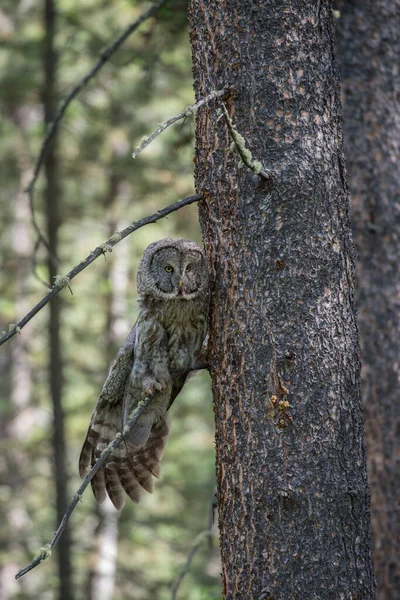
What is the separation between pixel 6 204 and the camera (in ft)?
43.1

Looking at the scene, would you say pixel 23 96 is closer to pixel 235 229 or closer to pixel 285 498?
pixel 235 229

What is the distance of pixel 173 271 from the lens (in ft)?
10.8

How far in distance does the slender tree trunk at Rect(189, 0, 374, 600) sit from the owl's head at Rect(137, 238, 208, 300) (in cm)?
34

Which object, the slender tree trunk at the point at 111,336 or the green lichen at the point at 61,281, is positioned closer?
the green lichen at the point at 61,281

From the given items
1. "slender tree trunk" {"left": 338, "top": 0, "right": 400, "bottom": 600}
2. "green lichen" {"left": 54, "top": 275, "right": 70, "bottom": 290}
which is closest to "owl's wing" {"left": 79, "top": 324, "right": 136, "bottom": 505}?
"green lichen" {"left": 54, "top": 275, "right": 70, "bottom": 290}

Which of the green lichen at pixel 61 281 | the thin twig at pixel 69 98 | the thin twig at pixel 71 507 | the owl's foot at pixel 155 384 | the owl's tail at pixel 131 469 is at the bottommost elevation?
the thin twig at pixel 71 507

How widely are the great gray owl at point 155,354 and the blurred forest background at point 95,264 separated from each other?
3155 mm

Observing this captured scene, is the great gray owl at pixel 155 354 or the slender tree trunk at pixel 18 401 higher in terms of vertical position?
the slender tree trunk at pixel 18 401

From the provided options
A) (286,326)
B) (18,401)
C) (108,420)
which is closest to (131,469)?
(108,420)

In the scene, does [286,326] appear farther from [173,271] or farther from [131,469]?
[131,469]

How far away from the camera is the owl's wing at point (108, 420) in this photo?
3584 millimetres

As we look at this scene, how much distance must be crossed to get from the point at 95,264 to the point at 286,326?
11903mm

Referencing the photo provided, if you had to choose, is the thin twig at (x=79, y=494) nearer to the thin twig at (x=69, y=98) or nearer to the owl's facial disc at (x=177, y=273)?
the owl's facial disc at (x=177, y=273)

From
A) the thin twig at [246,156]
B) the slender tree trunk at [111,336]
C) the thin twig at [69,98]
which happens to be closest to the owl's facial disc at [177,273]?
the thin twig at [246,156]
